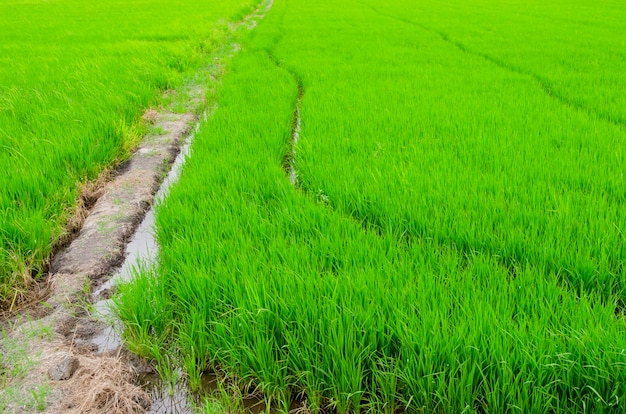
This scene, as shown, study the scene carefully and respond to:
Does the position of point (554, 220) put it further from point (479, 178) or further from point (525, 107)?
point (525, 107)

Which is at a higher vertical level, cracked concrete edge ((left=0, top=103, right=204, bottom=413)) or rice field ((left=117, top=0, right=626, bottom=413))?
rice field ((left=117, top=0, right=626, bottom=413))

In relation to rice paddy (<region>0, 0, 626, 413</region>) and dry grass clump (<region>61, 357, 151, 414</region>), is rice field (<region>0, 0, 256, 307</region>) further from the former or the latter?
dry grass clump (<region>61, 357, 151, 414</region>)

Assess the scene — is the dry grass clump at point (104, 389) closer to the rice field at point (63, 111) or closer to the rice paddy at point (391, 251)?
the rice paddy at point (391, 251)

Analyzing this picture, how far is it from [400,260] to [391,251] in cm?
6

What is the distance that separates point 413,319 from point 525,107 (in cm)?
340

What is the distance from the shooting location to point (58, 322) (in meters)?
1.61

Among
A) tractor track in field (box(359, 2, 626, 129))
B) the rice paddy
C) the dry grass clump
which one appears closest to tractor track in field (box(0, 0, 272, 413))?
the dry grass clump

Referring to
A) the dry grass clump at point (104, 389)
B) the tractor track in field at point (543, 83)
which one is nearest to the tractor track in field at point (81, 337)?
the dry grass clump at point (104, 389)

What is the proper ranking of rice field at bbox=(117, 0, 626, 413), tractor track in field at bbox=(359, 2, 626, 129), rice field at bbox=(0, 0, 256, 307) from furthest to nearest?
tractor track in field at bbox=(359, 2, 626, 129) → rice field at bbox=(0, 0, 256, 307) → rice field at bbox=(117, 0, 626, 413)

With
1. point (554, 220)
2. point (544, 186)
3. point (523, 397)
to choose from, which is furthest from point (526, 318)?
point (544, 186)

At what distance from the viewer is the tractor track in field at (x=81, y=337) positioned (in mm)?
1289

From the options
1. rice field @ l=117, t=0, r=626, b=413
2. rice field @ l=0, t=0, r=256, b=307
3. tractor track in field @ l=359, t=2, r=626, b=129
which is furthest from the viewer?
tractor track in field @ l=359, t=2, r=626, b=129

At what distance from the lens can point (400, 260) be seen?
69.6 inches

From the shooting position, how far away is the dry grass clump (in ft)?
4.15
